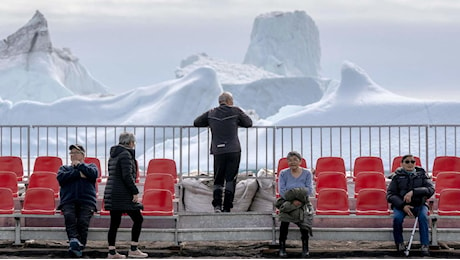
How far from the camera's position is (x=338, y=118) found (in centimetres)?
3303

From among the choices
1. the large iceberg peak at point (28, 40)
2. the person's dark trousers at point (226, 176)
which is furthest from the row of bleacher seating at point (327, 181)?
the large iceberg peak at point (28, 40)

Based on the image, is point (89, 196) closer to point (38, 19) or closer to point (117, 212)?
point (117, 212)

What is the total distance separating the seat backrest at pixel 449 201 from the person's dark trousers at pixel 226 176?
2833 mm

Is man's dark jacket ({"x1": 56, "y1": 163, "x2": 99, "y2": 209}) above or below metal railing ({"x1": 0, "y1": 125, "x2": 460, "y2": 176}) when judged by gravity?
below

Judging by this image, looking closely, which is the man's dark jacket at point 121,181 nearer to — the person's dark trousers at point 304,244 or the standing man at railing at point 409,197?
the person's dark trousers at point 304,244

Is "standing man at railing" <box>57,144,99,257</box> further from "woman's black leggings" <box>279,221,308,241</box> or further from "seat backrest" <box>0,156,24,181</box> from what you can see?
"seat backrest" <box>0,156,24,181</box>

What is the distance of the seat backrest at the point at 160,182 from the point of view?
15797mm

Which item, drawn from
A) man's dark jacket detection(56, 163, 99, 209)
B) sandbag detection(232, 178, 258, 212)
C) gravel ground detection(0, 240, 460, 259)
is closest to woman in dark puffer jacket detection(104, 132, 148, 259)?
man's dark jacket detection(56, 163, 99, 209)

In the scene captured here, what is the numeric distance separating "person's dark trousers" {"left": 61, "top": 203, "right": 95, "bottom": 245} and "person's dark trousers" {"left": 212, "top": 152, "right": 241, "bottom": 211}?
2.08m

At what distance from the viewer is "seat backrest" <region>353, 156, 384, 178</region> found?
17.0 m

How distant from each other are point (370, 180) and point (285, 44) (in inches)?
2236

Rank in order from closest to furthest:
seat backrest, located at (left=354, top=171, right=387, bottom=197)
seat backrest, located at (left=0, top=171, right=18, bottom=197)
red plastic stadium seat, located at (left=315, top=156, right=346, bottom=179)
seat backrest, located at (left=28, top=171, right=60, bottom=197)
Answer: seat backrest, located at (left=354, top=171, right=387, bottom=197), seat backrest, located at (left=28, top=171, right=60, bottom=197), seat backrest, located at (left=0, top=171, right=18, bottom=197), red plastic stadium seat, located at (left=315, top=156, right=346, bottom=179)

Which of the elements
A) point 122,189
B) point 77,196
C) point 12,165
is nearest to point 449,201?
point 122,189

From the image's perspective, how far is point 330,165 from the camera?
16.9 m
